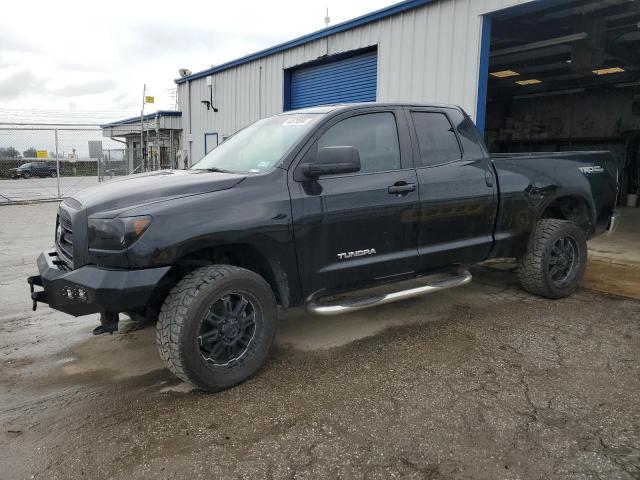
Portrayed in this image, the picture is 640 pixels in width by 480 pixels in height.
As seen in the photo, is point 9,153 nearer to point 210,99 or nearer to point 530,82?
point 210,99

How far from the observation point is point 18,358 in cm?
398

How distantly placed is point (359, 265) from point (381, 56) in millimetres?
6296

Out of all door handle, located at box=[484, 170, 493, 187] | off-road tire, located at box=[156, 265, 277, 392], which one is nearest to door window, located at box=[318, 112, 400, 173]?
door handle, located at box=[484, 170, 493, 187]

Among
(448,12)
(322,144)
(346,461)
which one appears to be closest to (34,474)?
(346,461)

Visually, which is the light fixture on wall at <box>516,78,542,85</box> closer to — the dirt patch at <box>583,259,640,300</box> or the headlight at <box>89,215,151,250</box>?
the dirt patch at <box>583,259,640,300</box>

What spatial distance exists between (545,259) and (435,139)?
175 cm

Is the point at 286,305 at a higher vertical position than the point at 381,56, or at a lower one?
lower

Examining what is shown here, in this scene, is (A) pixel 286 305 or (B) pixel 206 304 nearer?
(B) pixel 206 304

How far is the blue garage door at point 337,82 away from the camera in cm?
987

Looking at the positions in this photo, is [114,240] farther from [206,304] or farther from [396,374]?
[396,374]

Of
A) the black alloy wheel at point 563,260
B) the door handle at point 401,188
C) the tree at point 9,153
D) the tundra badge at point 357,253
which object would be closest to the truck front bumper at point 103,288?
the tundra badge at point 357,253

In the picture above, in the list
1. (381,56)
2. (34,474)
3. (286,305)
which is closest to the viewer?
(34,474)

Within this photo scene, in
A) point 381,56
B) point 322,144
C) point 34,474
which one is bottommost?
point 34,474

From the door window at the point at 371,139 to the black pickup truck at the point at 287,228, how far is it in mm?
10
